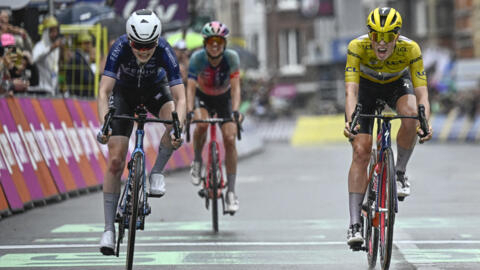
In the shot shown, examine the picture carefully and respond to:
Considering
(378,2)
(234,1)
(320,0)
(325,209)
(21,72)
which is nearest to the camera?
(325,209)

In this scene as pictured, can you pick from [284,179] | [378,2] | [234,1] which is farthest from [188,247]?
[234,1]

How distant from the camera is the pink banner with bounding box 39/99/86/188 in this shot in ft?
51.6

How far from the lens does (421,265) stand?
9289mm

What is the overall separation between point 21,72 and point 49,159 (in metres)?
1.31

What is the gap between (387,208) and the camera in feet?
27.9

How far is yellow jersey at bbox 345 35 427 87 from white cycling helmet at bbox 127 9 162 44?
1.50m

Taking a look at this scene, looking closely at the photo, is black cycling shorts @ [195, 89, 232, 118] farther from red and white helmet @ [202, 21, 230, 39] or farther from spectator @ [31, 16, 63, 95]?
spectator @ [31, 16, 63, 95]

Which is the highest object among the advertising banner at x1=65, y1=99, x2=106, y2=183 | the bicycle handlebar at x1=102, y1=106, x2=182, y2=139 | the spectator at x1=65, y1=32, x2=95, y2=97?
the bicycle handlebar at x1=102, y1=106, x2=182, y2=139

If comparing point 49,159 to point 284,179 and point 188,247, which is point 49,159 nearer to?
point 188,247

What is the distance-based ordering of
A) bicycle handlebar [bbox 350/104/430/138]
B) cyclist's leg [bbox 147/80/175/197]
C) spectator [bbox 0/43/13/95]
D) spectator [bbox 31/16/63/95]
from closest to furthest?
bicycle handlebar [bbox 350/104/430/138], cyclist's leg [bbox 147/80/175/197], spectator [bbox 0/43/13/95], spectator [bbox 31/16/63/95]

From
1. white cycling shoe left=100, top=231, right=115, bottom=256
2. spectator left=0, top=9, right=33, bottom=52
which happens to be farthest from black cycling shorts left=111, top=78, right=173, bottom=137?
spectator left=0, top=9, right=33, bottom=52

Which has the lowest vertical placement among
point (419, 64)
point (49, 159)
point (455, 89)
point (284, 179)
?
point (455, 89)

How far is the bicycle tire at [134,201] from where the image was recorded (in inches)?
337

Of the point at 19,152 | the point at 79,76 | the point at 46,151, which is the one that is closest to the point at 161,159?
the point at 19,152
